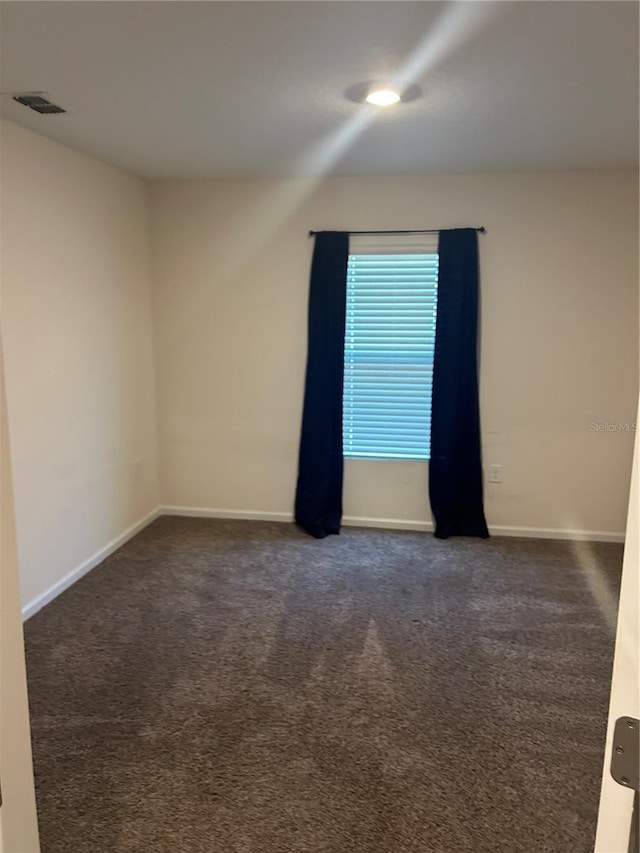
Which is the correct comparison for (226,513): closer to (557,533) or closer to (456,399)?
(456,399)

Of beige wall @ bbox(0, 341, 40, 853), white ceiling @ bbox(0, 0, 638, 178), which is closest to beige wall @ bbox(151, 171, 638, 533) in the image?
white ceiling @ bbox(0, 0, 638, 178)

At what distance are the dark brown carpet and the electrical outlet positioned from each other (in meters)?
0.60

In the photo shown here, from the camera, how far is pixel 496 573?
377 centimetres

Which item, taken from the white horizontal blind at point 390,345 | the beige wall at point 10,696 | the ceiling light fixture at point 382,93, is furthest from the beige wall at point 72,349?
the beige wall at point 10,696

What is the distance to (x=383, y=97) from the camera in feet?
8.36

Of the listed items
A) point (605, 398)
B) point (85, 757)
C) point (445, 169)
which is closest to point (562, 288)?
point (605, 398)

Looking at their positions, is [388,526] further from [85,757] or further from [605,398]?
[85,757]

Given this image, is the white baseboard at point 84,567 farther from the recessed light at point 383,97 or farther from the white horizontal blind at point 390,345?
the recessed light at point 383,97

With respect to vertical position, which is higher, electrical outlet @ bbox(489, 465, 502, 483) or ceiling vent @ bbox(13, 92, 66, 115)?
ceiling vent @ bbox(13, 92, 66, 115)

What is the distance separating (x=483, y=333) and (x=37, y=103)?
113 inches

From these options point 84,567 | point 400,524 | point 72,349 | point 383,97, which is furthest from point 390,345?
point 84,567

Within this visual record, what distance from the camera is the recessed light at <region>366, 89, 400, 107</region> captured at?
2492mm

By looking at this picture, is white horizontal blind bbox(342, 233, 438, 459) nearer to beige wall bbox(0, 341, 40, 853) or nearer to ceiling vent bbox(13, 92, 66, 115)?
ceiling vent bbox(13, 92, 66, 115)

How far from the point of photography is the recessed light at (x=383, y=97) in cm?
249
